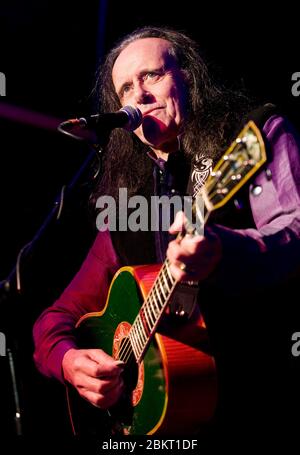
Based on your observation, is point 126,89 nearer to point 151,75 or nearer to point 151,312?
point 151,75

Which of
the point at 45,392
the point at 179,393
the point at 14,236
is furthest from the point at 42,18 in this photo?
the point at 179,393

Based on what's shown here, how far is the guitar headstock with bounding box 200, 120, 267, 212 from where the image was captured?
110 cm

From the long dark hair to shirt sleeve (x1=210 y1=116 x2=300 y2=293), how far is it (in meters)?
0.37

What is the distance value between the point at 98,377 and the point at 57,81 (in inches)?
93.1

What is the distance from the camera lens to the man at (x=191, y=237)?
4.05ft

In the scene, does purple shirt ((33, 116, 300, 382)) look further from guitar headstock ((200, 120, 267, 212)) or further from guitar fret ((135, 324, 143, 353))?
guitar fret ((135, 324, 143, 353))

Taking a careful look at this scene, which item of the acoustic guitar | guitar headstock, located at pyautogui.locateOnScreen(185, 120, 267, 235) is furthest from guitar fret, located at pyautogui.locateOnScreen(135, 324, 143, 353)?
guitar headstock, located at pyautogui.locateOnScreen(185, 120, 267, 235)

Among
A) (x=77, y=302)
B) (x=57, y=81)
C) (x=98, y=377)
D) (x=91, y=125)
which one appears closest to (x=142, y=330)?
(x=98, y=377)

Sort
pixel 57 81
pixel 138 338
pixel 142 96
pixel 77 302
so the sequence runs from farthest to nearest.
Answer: pixel 57 81, pixel 77 302, pixel 142 96, pixel 138 338

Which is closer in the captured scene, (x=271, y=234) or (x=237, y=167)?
(x=237, y=167)

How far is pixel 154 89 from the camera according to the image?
2.12m

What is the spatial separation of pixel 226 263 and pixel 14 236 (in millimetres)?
2299

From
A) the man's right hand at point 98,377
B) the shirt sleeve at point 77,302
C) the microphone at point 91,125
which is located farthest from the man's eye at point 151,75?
the man's right hand at point 98,377

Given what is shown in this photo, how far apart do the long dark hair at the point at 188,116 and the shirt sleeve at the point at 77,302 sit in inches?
15.7
